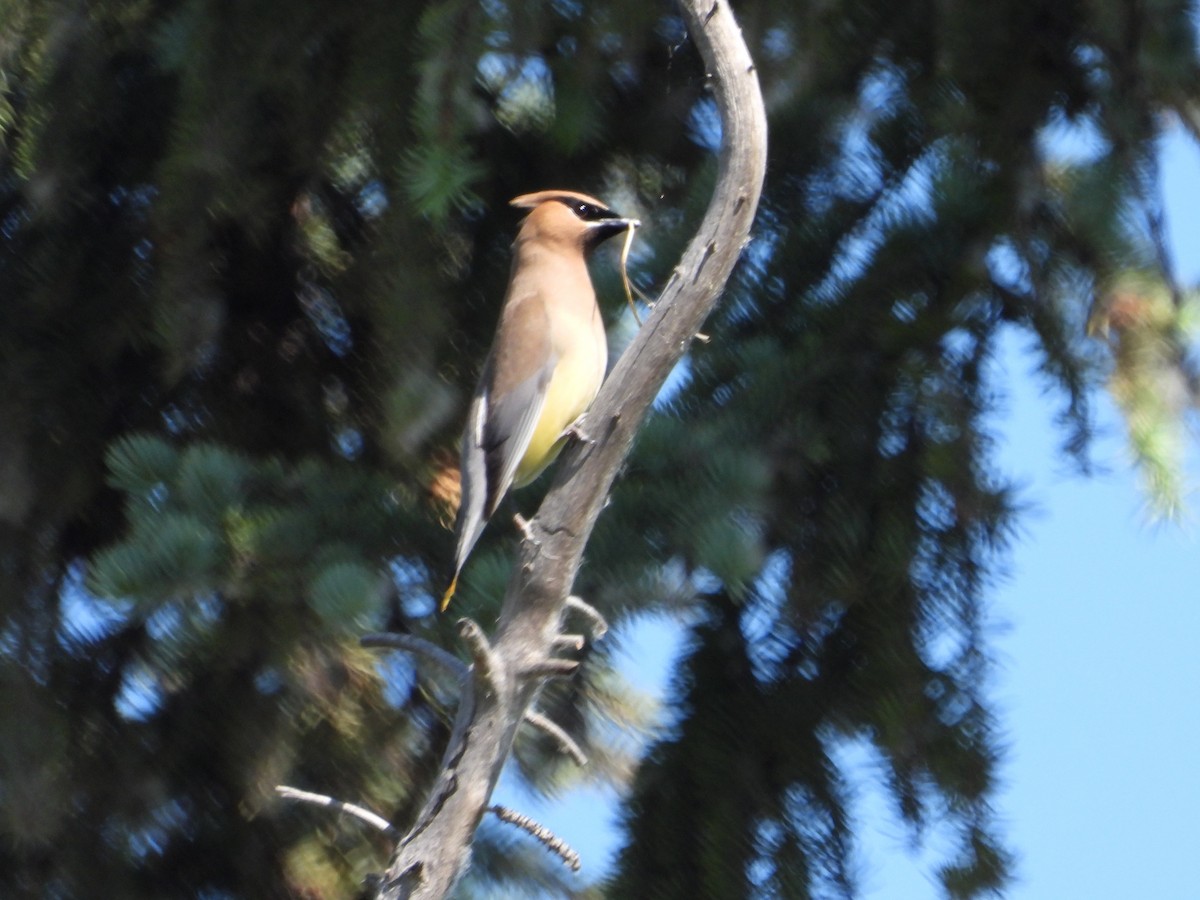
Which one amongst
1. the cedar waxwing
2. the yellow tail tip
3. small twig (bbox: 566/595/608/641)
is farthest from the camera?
the cedar waxwing

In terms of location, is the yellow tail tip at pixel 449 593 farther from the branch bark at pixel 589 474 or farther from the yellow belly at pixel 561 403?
the yellow belly at pixel 561 403

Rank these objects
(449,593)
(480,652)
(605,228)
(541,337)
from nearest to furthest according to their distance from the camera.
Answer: (480,652), (449,593), (541,337), (605,228)

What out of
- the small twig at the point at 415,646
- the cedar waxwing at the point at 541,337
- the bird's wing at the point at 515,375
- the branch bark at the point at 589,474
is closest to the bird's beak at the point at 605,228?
the cedar waxwing at the point at 541,337

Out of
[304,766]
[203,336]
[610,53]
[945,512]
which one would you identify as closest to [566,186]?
[610,53]

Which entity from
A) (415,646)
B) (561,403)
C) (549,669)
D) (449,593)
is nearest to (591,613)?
(549,669)

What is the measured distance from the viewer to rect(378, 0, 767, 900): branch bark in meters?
2.21

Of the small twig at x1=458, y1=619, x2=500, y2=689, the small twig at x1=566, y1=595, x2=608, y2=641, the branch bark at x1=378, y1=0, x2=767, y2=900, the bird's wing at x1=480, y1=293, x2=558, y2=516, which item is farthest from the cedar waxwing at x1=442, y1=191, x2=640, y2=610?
the small twig at x1=458, y1=619, x2=500, y2=689

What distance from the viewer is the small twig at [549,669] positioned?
7.21 feet

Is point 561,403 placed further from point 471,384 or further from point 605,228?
point 605,228

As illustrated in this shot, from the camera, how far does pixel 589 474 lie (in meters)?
2.26

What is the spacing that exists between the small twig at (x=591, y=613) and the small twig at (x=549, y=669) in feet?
0.30

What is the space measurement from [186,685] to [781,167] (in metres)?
1.34

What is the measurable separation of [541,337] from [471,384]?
231mm

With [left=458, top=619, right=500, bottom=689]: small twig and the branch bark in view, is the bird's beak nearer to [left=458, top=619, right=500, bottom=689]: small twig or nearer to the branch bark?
the branch bark
